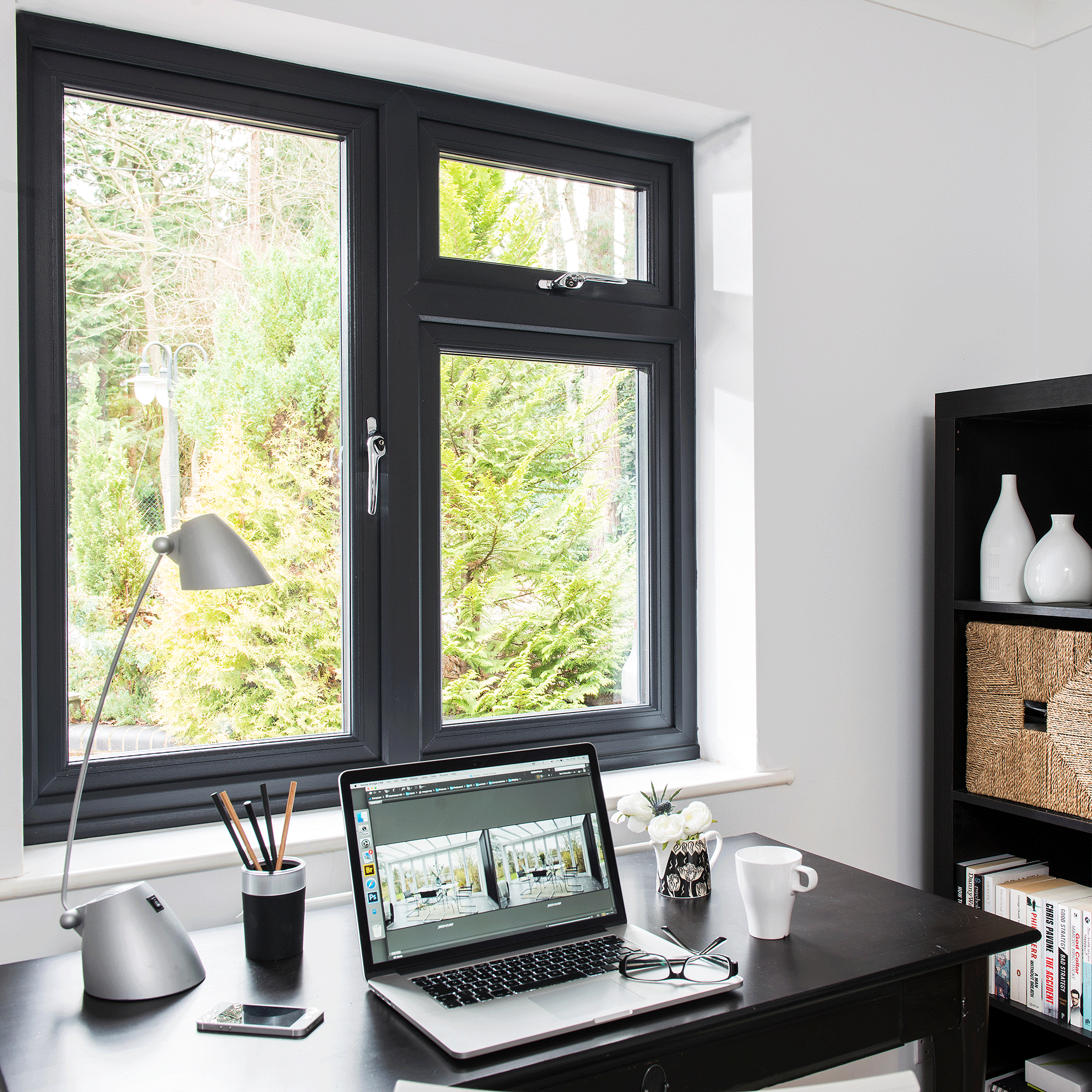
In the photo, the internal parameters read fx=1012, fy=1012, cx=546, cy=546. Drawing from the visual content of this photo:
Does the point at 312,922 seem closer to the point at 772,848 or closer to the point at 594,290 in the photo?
the point at 772,848

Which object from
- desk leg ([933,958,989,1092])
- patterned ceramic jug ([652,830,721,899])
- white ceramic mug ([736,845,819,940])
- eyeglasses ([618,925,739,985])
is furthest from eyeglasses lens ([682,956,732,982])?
desk leg ([933,958,989,1092])

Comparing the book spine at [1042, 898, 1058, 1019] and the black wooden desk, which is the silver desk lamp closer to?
the black wooden desk

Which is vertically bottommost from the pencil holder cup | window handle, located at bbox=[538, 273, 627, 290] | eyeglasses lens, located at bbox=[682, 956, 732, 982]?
eyeglasses lens, located at bbox=[682, 956, 732, 982]

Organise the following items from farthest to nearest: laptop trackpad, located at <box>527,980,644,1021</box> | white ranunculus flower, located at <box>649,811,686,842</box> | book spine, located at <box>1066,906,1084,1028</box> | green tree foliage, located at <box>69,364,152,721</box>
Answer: book spine, located at <box>1066,906,1084,1028</box> < green tree foliage, located at <box>69,364,152,721</box> < white ranunculus flower, located at <box>649,811,686,842</box> < laptop trackpad, located at <box>527,980,644,1021</box>

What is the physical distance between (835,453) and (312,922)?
4.76 feet

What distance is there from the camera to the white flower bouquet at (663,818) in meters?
1.60

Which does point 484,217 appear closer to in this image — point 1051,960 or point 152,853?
point 152,853

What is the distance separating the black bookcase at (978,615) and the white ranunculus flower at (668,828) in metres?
0.89

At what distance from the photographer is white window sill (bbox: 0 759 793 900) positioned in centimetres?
152

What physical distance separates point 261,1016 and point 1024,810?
1.57 meters

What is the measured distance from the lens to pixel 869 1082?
928 millimetres

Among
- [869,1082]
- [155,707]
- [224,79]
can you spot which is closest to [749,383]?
[224,79]

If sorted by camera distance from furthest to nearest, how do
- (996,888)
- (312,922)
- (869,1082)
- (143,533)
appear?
1. (996,888)
2. (143,533)
3. (312,922)
4. (869,1082)

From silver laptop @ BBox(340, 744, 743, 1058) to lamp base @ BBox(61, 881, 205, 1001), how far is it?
24 centimetres
